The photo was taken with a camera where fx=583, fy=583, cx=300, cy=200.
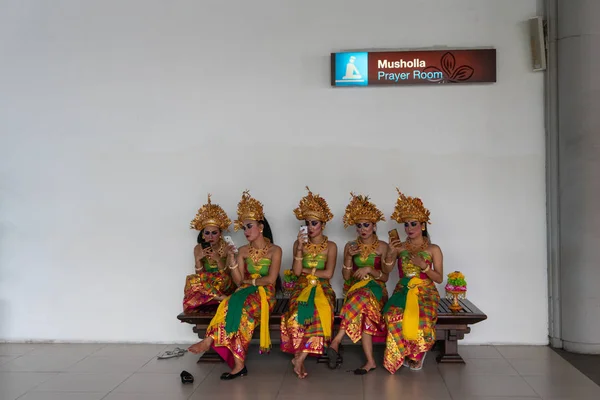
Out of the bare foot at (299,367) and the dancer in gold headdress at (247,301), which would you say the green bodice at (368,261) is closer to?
the dancer in gold headdress at (247,301)

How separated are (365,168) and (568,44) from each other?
6.29 ft

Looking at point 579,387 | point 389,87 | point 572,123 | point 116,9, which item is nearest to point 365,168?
point 389,87

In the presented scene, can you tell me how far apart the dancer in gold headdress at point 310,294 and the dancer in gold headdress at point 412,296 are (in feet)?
1.50

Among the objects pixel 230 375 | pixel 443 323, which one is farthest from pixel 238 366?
pixel 443 323

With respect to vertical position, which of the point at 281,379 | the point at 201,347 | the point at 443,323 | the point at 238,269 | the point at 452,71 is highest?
the point at 452,71

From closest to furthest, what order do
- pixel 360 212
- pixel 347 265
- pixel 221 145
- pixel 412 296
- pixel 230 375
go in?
pixel 230 375
pixel 412 296
pixel 360 212
pixel 347 265
pixel 221 145

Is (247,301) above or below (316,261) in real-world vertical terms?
below

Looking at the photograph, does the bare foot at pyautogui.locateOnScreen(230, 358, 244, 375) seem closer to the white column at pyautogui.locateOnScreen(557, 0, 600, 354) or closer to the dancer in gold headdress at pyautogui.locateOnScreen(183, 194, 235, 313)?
the dancer in gold headdress at pyautogui.locateOnScreen(183, 194, 235, 313)

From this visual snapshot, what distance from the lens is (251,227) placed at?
4.55 meters

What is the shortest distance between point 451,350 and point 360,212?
127 centimetres

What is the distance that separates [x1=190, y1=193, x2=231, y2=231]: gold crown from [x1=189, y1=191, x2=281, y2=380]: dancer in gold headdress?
7.6 inches

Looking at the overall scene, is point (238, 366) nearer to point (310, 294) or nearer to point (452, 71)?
point (310, 294)

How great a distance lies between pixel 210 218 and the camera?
472 cm

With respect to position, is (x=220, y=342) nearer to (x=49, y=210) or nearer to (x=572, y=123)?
(x=49, y=210)
